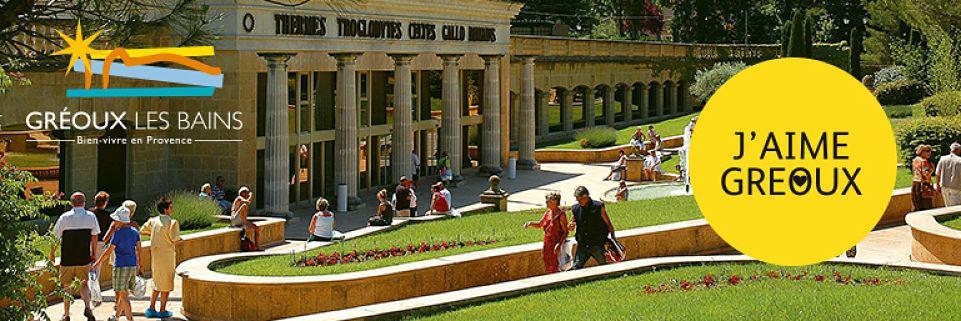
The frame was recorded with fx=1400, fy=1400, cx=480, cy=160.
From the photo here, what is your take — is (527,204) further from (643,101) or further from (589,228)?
(643,101)

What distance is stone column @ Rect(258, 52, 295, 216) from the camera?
3262 cm

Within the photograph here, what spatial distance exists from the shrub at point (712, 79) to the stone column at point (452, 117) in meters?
27.6

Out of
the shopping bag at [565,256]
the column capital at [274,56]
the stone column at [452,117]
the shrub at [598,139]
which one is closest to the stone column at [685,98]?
the shrub at [598,139]

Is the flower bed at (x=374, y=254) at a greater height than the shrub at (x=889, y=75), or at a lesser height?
lesser

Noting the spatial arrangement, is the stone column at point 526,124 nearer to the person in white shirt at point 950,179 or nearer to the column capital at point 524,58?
the column capital at point 524,58

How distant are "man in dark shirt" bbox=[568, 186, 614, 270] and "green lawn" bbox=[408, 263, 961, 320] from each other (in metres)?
0.76

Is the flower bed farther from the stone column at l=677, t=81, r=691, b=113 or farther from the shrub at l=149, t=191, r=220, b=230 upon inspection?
the stone column at l=677, t=81, r=691, b=113

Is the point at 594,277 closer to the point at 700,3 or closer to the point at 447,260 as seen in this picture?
the point at 447,260

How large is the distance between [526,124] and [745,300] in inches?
1327

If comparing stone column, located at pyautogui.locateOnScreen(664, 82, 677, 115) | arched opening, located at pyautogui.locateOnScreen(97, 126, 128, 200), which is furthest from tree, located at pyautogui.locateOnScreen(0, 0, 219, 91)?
stone column, located at pyautogui.locateOnScreen(664, 82, 677, 115)

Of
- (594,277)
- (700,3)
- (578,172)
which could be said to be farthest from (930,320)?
(700,3)

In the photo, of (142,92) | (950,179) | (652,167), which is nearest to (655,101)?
(652,167)

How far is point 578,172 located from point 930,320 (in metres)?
33.2

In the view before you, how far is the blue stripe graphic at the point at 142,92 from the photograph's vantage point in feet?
96.4
